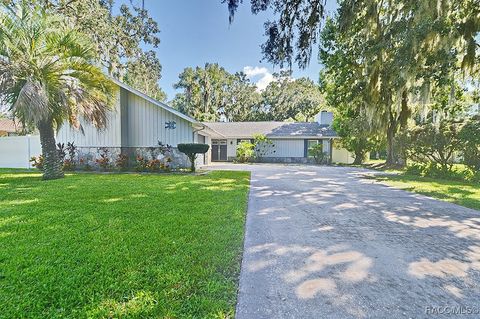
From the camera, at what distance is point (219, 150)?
24.2m

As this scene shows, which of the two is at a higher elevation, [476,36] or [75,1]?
[75,1]

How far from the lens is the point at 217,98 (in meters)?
35.5

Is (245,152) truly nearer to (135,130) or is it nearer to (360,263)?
(135,130)

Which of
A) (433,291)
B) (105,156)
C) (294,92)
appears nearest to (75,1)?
(105,156)

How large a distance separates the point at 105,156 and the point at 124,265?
1182 centimetres

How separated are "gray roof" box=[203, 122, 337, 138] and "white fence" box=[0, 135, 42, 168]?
12.5 metres

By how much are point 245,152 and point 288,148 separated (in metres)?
4.20

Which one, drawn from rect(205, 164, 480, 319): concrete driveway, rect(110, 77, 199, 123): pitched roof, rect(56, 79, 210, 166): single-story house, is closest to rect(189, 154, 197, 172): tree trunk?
rect(56, 79, 210, 166): single-story house

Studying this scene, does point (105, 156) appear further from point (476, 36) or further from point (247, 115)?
point (247, 115)

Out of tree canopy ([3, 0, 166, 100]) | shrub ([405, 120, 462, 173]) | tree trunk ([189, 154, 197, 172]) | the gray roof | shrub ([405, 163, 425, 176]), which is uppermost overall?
tree canopy ([3, 0, 166, 100])

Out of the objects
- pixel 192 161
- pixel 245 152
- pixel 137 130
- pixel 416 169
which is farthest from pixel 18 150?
pixel 416 169

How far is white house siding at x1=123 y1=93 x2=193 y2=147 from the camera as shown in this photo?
1298 centimetres

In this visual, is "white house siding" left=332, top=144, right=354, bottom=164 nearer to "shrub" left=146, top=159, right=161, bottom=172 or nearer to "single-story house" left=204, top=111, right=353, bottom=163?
"single-story house" left=204, top=111, right=353, bottom=163

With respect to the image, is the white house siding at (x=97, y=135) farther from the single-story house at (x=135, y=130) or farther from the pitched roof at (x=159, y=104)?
the pitched roof at (x=159, y=104)
